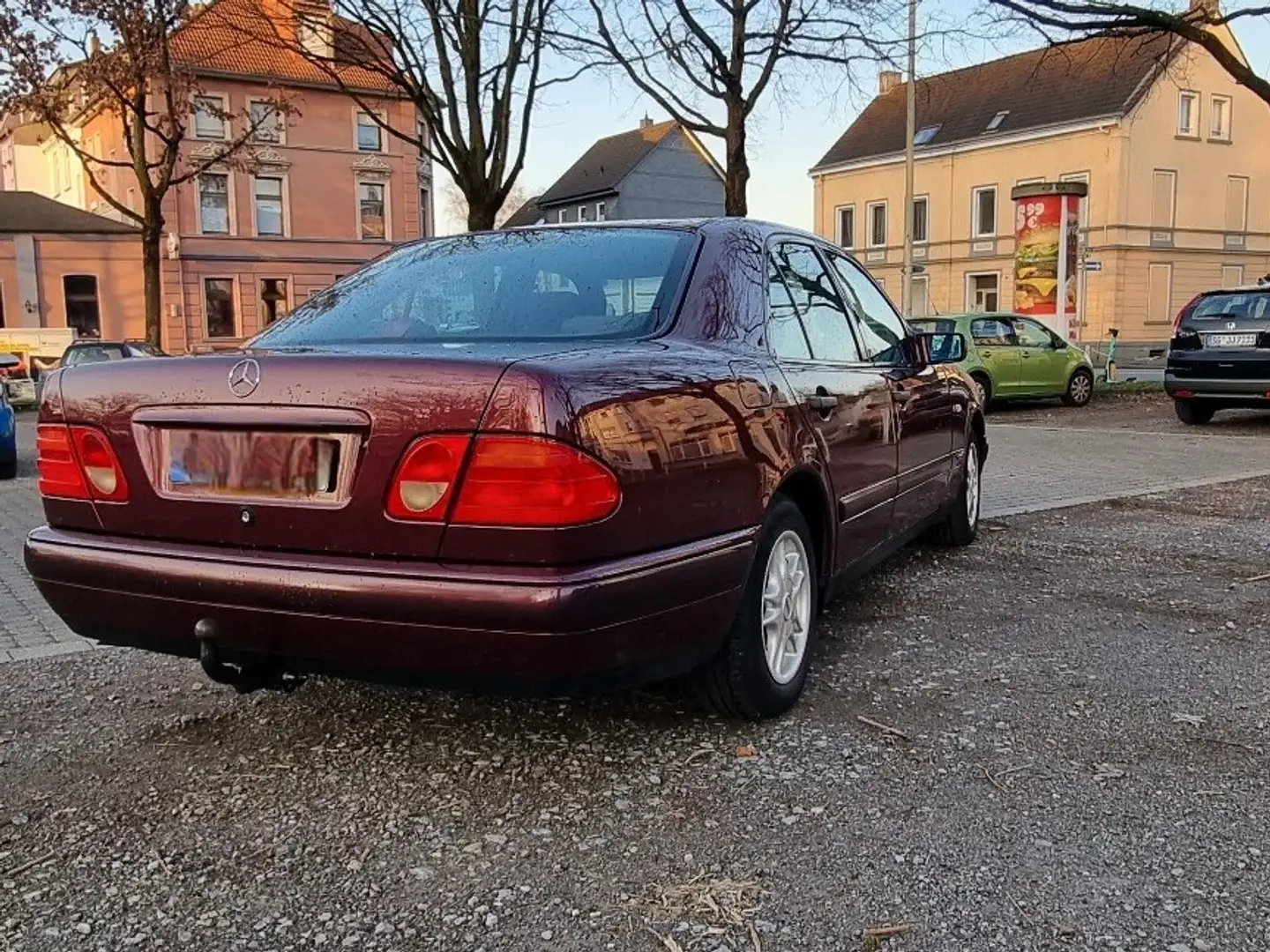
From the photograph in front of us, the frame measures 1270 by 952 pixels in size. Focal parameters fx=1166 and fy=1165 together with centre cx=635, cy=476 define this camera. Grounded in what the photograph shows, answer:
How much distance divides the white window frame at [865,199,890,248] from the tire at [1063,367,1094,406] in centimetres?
3057

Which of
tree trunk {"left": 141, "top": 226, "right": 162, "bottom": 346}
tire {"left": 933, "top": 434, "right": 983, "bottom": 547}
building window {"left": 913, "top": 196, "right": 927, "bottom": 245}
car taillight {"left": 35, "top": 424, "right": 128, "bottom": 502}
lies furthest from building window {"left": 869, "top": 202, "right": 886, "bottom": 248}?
car taillight {"left": 35, "top": 424, "right": 128, "bottom": 502}

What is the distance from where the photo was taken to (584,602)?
268cm

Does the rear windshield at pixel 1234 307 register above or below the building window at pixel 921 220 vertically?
below

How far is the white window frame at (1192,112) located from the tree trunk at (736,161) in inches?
1130

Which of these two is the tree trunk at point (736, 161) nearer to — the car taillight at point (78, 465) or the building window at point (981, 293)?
the car taillight at point (78, 465)

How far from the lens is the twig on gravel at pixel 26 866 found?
2.70 metres

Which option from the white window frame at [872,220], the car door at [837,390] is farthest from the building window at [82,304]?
the car door at [837,390]

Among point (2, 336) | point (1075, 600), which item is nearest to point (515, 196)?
point (2, 336)

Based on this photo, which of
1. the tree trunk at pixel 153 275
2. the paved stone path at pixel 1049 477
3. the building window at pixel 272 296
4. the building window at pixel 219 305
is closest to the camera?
the paved stone path at pixel 1049 477

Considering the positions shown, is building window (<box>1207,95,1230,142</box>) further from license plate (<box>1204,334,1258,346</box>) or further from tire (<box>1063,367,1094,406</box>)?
license plate (<box>1204,334,1258,346</box>)

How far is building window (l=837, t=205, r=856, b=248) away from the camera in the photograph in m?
49.2

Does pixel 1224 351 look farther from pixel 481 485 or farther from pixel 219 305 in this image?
pixel 219 305

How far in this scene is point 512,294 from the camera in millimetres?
3633

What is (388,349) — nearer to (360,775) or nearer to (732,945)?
(360,775)
